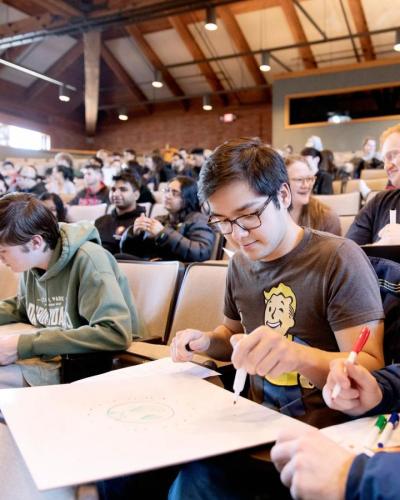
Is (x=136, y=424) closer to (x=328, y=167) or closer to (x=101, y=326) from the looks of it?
→ (x=101, y=326)

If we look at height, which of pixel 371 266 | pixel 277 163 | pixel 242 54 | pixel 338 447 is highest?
pixel 242 54

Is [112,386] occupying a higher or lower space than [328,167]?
lower

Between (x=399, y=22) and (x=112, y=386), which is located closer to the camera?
(x=112, y=386)

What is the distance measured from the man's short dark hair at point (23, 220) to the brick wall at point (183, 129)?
10555mm

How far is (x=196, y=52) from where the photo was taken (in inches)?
413

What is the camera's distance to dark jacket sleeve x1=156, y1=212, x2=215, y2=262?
8.91ft

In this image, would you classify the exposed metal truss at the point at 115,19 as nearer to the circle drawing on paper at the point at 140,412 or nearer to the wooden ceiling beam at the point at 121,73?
the wooden ceiling beam at the point at 121,73

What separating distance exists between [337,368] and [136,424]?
36 cm

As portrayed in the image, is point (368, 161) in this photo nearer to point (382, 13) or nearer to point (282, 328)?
point (382, 13)

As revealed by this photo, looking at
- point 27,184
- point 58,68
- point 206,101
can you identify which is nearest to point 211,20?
point 27,184

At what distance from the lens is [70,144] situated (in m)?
13.7

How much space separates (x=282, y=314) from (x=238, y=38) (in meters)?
9.66

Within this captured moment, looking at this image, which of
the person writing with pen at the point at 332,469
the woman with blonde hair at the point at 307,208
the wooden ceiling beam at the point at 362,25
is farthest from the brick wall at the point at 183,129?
the person writing with pen at the point at 332,469

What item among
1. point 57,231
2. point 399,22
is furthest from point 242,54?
point 57,231
